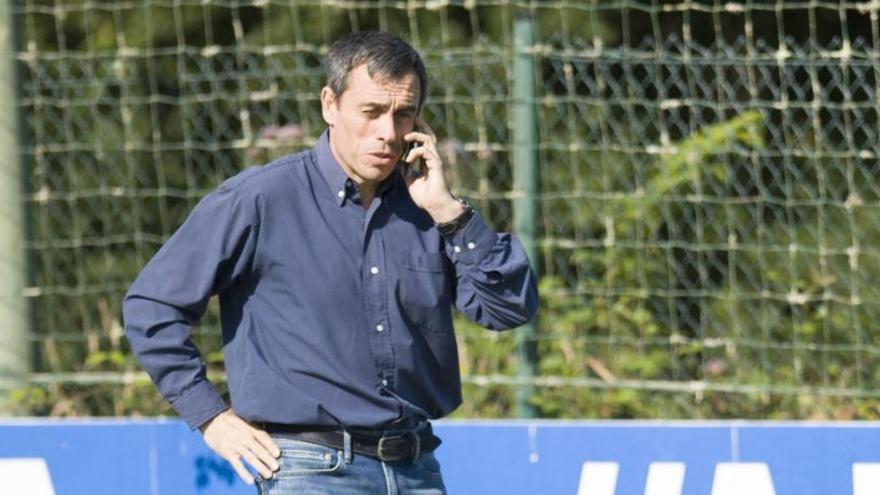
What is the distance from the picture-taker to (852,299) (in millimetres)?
6117

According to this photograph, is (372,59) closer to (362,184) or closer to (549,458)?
(362,184)

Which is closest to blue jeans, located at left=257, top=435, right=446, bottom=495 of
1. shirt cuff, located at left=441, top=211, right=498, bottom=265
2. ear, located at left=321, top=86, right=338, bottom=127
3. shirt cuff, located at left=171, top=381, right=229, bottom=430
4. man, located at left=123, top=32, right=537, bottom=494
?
man, located at left=123, top=32, right=537, bottom=494

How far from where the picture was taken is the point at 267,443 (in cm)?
373

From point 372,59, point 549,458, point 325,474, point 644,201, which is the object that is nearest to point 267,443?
point 325,474

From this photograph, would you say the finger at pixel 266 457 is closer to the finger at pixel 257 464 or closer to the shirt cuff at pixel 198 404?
the finger at pixel 257 464

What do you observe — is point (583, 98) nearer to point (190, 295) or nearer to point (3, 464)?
point (3, 464)

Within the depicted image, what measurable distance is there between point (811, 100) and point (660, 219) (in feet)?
2.29

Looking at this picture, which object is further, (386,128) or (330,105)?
(330,105)

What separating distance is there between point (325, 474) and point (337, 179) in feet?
2.21

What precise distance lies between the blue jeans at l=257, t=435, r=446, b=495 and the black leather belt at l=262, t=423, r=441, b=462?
1 centimetres

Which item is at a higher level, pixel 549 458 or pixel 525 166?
pixel 525 166

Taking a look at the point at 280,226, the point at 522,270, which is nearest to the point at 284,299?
the point at 280,226

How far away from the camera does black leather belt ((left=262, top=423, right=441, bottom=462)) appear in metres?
3.76

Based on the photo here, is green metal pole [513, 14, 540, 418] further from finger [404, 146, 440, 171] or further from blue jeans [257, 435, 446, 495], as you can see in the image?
blue jeans [257, 435, 446, 495]
